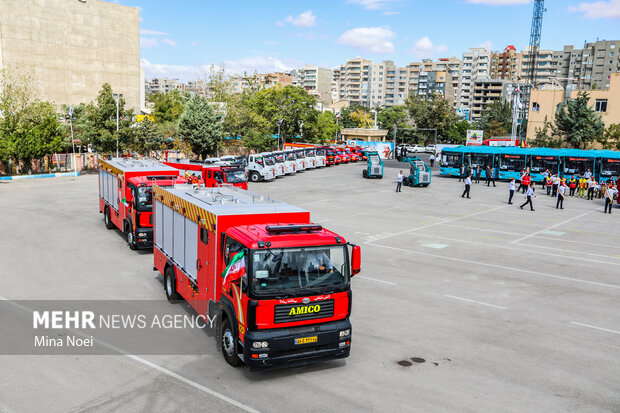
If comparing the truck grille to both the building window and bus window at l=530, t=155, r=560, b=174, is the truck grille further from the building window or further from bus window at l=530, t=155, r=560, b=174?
the building window

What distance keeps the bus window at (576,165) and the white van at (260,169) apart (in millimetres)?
24804

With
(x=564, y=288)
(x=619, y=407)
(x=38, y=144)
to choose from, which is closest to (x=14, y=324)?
(x=619, y=407)

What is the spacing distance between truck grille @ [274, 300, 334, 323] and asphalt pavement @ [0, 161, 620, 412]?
119 cm

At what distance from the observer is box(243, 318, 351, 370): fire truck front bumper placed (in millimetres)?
8328

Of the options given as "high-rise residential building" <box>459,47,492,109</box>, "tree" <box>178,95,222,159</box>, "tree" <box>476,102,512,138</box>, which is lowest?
"tree" <box>178,95,222,159</box>

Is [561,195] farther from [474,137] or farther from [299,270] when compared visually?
[474,137]

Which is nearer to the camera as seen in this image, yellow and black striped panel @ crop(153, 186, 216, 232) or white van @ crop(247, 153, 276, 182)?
yellow and black striped panel @ crop(153, 186, 216, 232)

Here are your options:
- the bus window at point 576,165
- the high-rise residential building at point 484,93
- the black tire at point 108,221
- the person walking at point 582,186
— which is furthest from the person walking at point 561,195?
the high-rise residential building at point 484,93

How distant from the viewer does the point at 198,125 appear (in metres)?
58.6

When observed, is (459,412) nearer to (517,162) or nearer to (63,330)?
(63,330)

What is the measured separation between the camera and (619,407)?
326 inches

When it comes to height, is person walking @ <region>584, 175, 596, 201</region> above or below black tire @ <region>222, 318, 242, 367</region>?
above

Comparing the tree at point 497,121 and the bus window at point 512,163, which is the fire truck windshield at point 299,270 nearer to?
the bus window at point 512,163

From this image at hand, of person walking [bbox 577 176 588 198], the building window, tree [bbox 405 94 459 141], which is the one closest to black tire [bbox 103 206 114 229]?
person walking [bbox 577 176 588 198]
